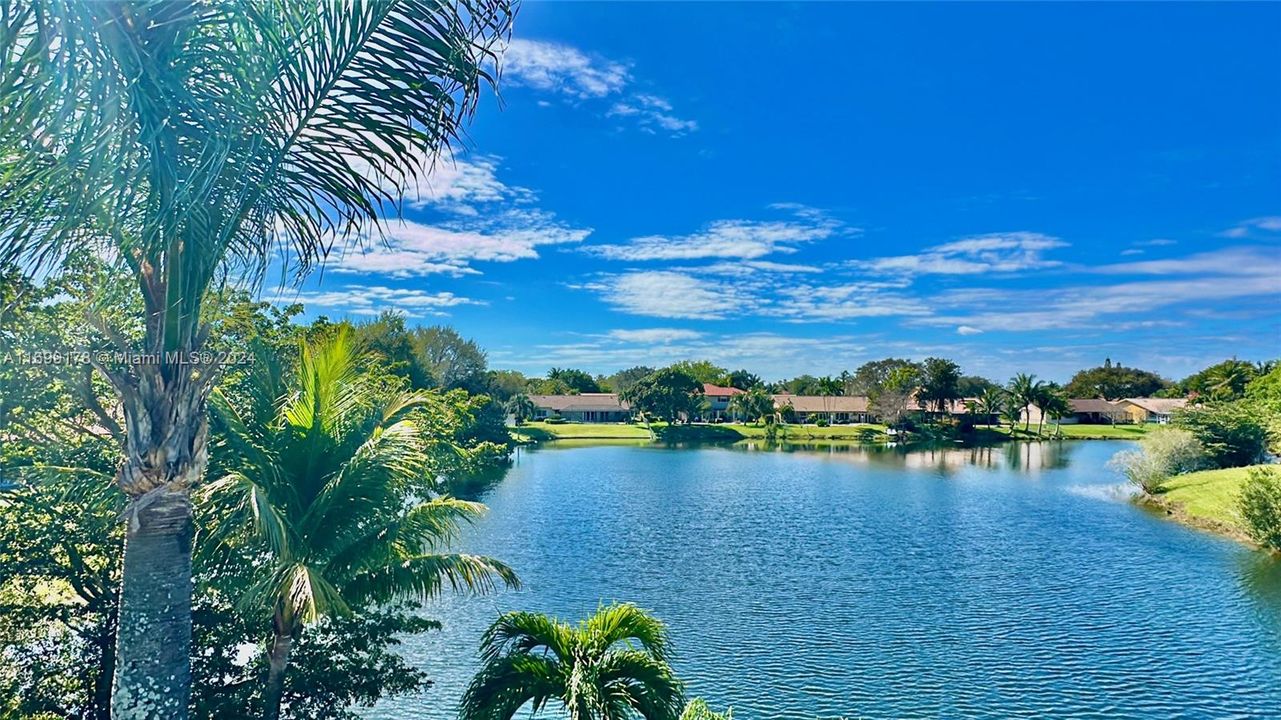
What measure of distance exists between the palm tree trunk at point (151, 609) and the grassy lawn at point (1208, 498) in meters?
38.0

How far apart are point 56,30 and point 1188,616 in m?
26.9

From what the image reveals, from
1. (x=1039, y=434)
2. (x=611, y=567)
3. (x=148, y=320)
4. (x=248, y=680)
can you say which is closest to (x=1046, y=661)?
(x=611, y=567)

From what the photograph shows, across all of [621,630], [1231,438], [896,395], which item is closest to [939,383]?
[896,395]

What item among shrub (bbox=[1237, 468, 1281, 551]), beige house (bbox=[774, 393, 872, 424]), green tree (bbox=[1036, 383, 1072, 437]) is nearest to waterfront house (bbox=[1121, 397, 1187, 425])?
green tree (bbox=[1036, 383, 1072, 437])

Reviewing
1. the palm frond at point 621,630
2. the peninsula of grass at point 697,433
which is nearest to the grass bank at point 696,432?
the peninsula of grass at point 697,433

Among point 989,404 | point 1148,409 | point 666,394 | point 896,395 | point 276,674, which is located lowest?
point 276,674

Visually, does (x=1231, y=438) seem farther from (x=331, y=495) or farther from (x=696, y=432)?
(x=331, y=495)

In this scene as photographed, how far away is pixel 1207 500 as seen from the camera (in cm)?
3603

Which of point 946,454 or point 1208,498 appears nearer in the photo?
point 1208,498

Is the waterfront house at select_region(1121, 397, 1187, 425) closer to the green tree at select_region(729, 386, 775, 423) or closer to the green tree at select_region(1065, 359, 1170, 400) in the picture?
the green tree at select_region(1065, 359, 1170, 400)

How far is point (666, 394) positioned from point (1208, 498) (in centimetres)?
5924

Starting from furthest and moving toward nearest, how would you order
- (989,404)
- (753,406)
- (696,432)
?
(753,406)
(989,404)
(696,432)

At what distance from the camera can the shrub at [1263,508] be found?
27.5 meters

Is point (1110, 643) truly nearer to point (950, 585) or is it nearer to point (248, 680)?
point (950, 585)
